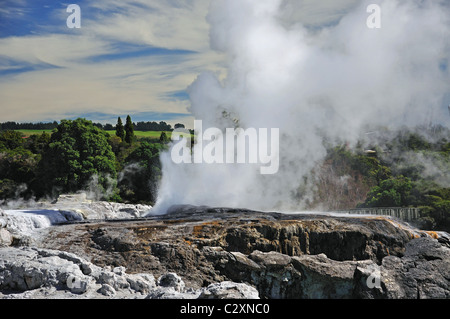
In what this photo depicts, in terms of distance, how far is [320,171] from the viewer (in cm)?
4197

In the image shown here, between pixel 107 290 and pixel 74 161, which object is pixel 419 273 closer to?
pixel 107 290

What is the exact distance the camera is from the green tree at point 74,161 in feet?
126

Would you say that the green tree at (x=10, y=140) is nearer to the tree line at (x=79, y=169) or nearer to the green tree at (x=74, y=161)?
the tree line at (x=79, y=169)

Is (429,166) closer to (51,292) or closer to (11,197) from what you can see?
(11,197)

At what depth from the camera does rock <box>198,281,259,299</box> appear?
10.3 metres

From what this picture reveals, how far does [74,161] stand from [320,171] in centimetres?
1978

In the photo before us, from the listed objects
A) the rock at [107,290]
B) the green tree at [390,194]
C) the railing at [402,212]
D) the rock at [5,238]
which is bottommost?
the railing at [402,212]

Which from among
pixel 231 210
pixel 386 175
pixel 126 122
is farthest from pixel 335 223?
pixel 126 122

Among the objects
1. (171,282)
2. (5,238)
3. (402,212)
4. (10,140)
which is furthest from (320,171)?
(10,140)

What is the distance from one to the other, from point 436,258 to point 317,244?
11.3 feet

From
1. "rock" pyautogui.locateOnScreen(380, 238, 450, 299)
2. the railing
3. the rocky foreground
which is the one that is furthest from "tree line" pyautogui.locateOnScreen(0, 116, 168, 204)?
"rock" pyautogui.locateOnScreen(380, 238, 450, 299)

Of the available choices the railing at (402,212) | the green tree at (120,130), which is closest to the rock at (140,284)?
the railing at (402,212)
